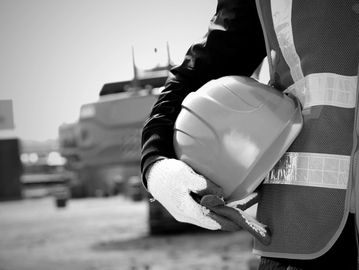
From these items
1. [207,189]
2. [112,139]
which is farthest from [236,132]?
[112,139]

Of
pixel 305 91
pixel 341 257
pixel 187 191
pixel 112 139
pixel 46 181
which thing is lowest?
pixel 46 181

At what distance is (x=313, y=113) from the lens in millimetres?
608

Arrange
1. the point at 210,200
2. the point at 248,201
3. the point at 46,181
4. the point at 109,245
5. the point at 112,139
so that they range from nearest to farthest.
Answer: the point at 210,200 < the point at 248,201 < the point at 112,139 < the point at 109,245 < the point at 46,181

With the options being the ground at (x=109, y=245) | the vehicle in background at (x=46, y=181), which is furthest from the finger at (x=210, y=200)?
the vehicle in background at (x=46, y=181)

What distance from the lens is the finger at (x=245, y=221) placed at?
0.57 metres

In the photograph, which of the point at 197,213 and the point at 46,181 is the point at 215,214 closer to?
the point at 197,213

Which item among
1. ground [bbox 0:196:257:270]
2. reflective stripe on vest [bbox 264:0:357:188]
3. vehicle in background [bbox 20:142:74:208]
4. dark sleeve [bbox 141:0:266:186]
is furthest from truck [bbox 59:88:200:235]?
vehicle in background [bbox 20:142:74:208]

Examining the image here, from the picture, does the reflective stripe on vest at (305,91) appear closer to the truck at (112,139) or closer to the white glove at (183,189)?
the white glove at (183,189)

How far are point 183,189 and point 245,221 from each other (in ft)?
0.29

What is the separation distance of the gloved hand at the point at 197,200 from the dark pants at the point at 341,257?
57 mm

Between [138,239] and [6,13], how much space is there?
3.17m

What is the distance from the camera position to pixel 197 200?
1.97 ft

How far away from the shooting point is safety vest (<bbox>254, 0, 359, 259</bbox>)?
0.60 m

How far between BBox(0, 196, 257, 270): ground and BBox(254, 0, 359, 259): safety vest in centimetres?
270
